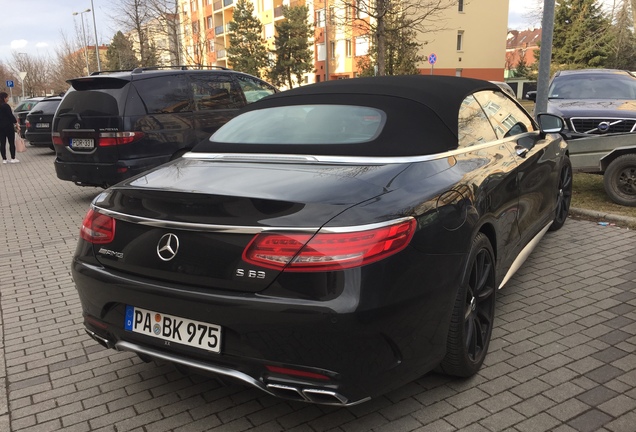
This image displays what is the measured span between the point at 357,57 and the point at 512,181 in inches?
1678

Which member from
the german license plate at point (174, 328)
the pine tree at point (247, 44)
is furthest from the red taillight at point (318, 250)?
the pine tree at point (247, 44)

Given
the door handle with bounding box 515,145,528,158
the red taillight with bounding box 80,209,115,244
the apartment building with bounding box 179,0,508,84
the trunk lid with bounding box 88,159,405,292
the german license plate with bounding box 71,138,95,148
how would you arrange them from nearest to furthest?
the trunk lid with bounding box 88,159,405,292 < the red taillight with bounding box 80,209,115,244 < the door handle with bounding box 515,145,528,158 < the german license plate with bounding box 71,138,95,148 < the apartment building with bounding box 179,0,508,84

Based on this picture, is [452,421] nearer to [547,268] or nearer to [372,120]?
[372,120]

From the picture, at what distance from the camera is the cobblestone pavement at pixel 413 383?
275cm

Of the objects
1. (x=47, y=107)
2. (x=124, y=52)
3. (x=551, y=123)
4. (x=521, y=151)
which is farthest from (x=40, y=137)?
(x=124, y=52)

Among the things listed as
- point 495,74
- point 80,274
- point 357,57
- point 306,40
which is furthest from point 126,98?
point 495,74

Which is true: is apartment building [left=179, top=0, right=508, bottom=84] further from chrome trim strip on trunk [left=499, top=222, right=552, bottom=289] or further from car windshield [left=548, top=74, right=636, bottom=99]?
chrome trim strip on trunk [left=499, top=222, right=552, bottom=289]

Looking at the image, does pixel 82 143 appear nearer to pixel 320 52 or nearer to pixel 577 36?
pixel 320 52

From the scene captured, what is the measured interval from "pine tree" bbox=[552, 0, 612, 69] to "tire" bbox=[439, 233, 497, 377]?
4660cm

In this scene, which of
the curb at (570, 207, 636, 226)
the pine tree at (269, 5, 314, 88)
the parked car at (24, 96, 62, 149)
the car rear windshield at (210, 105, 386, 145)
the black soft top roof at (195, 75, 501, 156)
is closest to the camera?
the black soft top roof at (195, 75, 501, 156)

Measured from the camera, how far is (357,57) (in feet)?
146

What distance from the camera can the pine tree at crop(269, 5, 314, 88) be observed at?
46312 mm

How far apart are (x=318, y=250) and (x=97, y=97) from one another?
641cm

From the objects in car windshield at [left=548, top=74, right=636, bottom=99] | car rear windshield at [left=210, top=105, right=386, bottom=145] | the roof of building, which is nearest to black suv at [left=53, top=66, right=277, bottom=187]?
car rear windshield at [left=210, top=105, right=386, bottom=145]
